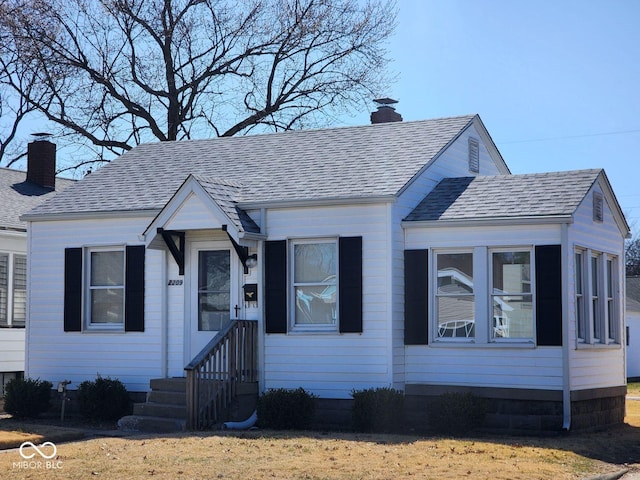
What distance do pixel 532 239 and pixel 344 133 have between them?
239 inches

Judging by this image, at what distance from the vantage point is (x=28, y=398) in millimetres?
19562

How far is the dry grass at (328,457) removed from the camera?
12523 mm

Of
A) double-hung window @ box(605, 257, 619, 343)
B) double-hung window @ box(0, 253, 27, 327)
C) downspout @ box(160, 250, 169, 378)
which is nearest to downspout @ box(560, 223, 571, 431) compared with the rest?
double-hung window @ box(605, 257, 619, 343)

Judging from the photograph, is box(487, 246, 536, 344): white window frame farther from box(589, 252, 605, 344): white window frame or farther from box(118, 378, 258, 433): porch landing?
box(118, 378, 258, 433): porch landing

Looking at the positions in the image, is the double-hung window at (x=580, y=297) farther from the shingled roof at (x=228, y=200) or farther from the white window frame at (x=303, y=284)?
the shingled roof at (x=228, y=200)

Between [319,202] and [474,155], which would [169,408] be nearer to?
[319,202]

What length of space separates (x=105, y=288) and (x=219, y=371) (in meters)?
3.64

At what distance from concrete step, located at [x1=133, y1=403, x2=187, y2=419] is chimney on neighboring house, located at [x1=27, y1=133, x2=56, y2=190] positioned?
11805mm

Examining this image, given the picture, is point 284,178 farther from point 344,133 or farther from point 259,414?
point 259,414

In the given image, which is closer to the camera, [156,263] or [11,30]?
[156,263]

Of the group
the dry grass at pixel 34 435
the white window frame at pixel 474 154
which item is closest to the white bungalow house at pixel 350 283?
the white window frame at pixel 474 154

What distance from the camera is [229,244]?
1906cm

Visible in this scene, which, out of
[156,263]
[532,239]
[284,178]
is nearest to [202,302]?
[156,263]

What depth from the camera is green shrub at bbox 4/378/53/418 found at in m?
19.6
